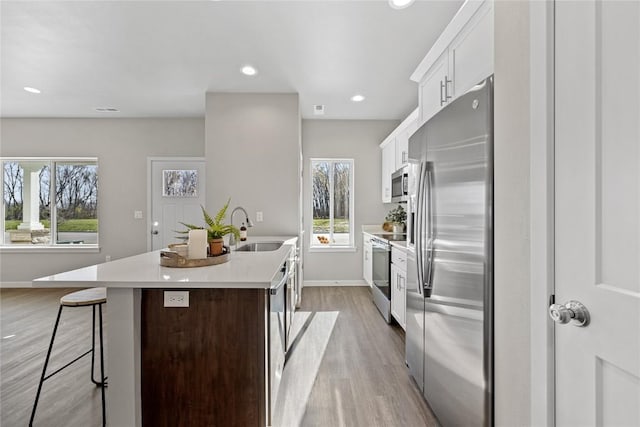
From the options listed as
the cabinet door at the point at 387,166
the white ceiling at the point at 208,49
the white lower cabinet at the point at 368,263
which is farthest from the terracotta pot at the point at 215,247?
the cabinet door at the point at 387,166

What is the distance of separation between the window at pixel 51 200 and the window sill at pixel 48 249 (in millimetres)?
86

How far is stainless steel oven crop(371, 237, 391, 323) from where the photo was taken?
126 inches

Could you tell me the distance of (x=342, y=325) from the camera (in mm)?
3170

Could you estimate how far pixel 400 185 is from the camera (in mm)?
3604

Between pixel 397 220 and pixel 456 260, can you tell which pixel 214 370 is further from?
pixel 397 220

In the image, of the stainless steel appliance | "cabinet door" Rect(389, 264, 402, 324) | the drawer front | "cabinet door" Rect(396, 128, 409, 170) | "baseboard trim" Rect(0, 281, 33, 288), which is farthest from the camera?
"baseboard trim" Rect(0, 281, 33, 288)

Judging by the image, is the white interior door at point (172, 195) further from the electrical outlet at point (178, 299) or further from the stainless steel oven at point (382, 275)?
the electrical outlet at point (178, 299)

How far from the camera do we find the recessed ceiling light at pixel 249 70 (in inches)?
122

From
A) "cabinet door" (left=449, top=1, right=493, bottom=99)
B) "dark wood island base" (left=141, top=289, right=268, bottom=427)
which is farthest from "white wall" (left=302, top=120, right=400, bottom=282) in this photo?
"dark wood island base" (left=141, top=289, right=268, bottom=427)

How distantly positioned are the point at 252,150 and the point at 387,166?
2.00m

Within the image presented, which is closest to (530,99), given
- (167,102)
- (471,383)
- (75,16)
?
(471,383)

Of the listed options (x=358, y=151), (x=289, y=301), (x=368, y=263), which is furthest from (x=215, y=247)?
(x=358, y=151)

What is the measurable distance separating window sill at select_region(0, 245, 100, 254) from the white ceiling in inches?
85.6

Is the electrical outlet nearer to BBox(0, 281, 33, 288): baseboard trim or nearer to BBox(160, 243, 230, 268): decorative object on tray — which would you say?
BBox(160, 243, 230, 268): decorative object on tray
